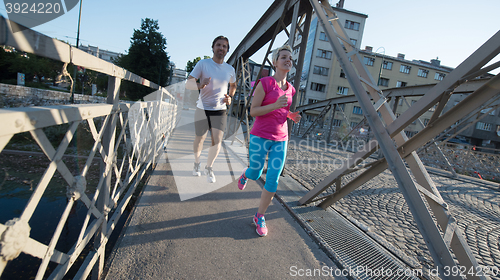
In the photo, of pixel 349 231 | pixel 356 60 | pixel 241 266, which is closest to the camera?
pixel 241 266

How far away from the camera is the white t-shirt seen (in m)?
3.59

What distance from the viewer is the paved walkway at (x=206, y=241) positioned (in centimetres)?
181

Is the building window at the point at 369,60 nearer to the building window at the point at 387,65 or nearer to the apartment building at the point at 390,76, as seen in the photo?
the apartment building at the point at 390,76

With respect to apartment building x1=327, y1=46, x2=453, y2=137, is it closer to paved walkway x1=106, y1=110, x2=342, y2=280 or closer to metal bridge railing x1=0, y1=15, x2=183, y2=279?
paved walkway x1=106, y1=110, x2=342, y2=280

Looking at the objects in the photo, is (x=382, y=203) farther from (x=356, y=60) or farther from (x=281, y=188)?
(x=356, y=60)

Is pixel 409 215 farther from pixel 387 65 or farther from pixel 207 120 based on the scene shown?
pixel 387 65

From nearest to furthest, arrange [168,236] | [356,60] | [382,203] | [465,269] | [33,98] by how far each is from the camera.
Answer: [465,269], [168,236], [356,60], [382,203], [33,98]

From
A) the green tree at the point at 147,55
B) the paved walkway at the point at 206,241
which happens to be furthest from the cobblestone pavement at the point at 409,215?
the green tree at the point at 147,55

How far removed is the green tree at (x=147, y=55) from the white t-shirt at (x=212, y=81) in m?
33.2

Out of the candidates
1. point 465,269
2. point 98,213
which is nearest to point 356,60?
point 465,269

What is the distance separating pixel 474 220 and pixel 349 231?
2.52m

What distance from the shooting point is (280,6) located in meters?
5.28

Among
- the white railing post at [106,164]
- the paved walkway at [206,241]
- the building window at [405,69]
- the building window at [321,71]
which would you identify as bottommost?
the paved walkway at [206,241]

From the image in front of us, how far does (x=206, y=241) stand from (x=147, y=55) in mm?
38624
